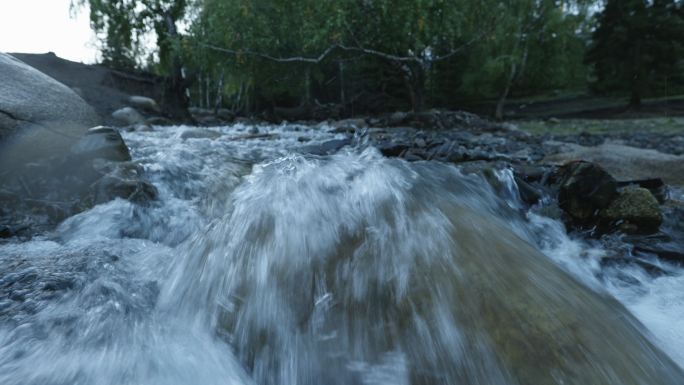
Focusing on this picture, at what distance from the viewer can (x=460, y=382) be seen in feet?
4.81

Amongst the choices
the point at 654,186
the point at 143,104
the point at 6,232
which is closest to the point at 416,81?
the point at 654,186

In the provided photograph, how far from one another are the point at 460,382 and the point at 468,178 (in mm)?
2336

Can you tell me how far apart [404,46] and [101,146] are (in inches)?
470

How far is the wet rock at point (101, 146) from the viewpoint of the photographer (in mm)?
4133

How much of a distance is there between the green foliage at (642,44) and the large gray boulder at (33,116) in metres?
27.7

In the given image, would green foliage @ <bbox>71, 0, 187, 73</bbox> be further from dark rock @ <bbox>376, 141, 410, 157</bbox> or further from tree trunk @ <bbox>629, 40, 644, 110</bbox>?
tree trunk @ <bbox>629, 40, 644, 110</bbox>

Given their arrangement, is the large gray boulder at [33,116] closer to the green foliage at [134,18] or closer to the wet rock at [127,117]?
the wet rock at [127,117]

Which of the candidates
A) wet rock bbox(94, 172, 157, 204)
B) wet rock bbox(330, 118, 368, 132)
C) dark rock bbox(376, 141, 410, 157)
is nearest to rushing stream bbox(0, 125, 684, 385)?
wet rock bbox(94, 172, 157, 204)

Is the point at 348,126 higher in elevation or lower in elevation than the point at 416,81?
lower

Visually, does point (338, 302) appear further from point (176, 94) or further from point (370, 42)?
point (176, 94)

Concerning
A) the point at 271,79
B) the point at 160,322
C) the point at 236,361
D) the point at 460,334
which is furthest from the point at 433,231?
the point at 271,79

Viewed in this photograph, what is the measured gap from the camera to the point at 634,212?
314cm

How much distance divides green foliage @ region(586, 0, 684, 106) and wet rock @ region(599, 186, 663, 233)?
25791 mm

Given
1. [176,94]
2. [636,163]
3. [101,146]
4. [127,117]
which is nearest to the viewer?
[101,146]
